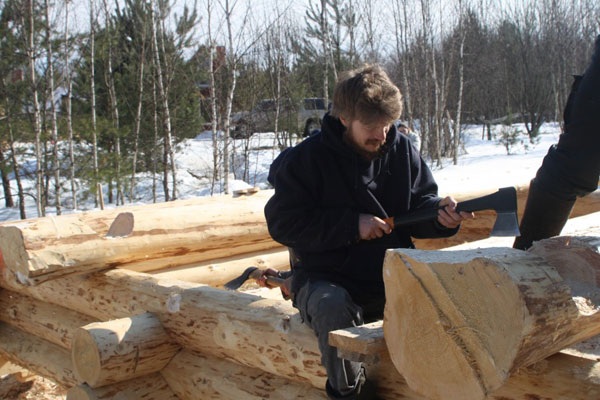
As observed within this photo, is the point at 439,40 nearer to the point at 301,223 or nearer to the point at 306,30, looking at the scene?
the point at 306,30

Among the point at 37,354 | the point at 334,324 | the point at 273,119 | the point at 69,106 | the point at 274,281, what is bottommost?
the point at 37,354

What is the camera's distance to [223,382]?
10.3ft

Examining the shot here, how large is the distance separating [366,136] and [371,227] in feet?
1.31

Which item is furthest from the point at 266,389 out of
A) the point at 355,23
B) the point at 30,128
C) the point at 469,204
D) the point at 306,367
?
the point at 355,23

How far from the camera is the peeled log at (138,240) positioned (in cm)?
391


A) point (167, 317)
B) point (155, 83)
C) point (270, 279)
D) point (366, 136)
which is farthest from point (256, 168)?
point (366, 136)

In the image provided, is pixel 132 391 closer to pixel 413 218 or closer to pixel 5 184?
pixel 413 218

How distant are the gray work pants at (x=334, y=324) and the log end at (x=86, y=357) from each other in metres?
1.41

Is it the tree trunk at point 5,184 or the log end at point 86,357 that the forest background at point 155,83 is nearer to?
the tree trunk at point 5,184

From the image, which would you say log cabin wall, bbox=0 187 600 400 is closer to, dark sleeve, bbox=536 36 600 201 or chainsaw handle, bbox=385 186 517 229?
chainsaw handle, bbox=385 186 517 229

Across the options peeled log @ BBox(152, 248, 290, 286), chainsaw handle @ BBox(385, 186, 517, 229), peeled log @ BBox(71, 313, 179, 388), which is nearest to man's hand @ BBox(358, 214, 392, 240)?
chainsaw handle @ BBox(385, 186, 517, 229)

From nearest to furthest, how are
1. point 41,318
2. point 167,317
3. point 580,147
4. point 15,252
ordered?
point 580,147 < point 167,317 < point 15,252 < point 41,318

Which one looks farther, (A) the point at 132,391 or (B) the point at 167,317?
(B) the point at 167,317

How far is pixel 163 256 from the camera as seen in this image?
4.67 m
